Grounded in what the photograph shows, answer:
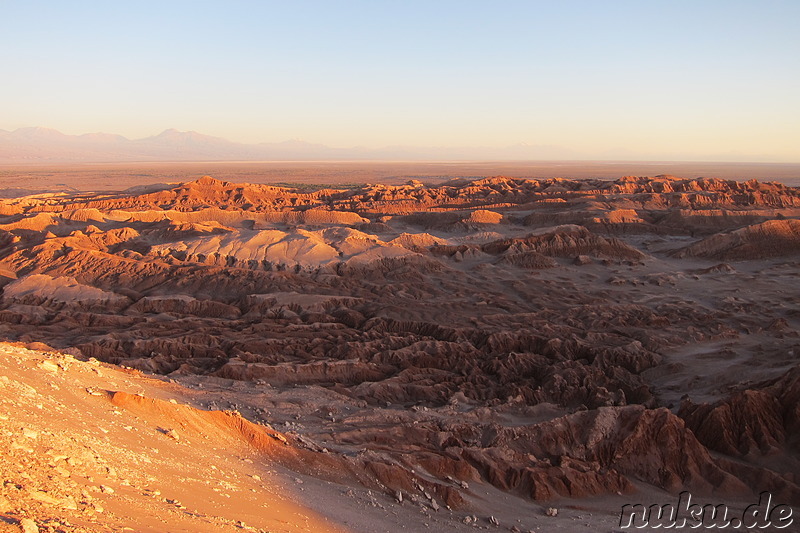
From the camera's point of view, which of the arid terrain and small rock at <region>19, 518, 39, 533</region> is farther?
the arid terrain

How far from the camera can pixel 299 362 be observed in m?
20.8

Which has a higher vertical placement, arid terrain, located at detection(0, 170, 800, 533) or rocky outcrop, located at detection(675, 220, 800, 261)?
rocky outcrop, located at detection(675, 220, 800, 261)

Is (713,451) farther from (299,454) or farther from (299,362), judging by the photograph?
(299,362)

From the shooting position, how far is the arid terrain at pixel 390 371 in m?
8.80

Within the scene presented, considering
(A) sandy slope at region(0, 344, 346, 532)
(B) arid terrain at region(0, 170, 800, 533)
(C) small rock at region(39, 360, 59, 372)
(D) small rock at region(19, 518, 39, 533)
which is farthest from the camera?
(C) small rock at region(39, 360, 59, 372)

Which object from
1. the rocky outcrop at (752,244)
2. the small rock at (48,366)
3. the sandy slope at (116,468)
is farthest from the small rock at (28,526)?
the rocky outcrop at (752,244)

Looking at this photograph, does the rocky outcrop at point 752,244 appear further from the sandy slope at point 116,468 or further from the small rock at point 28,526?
the small rock at point 28,526

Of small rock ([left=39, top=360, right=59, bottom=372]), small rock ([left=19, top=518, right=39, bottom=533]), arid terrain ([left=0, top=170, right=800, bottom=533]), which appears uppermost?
small rock ([left=19, top=518, right=39, bottom=533])

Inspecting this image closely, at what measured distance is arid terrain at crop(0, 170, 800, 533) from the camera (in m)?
8.80

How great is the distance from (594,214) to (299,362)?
118 feet

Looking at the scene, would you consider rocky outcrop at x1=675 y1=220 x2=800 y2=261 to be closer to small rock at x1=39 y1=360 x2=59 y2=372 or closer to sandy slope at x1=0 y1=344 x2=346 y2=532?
sandy slope at x1=0 y1=344 x2=346 y2=532

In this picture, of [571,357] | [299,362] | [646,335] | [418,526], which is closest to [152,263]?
[299,362]

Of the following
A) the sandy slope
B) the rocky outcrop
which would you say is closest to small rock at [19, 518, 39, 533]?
the sandy slope

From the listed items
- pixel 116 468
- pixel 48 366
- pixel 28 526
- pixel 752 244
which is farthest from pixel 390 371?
pixel 752 244
